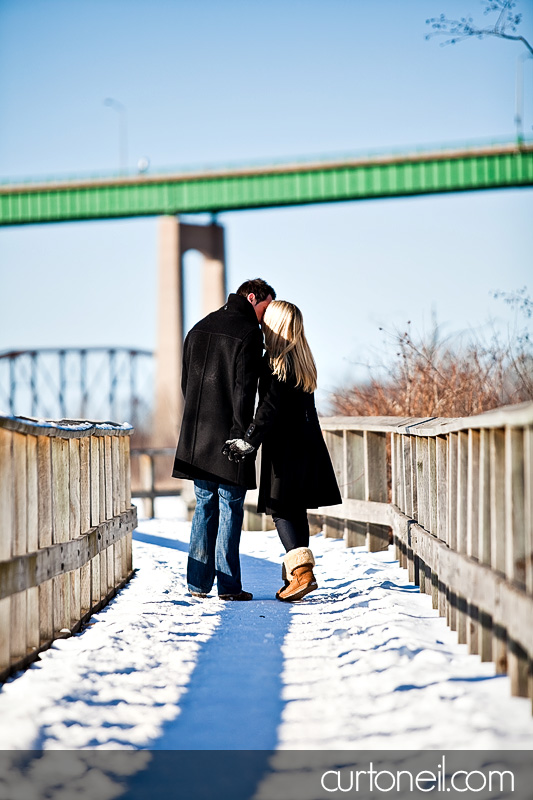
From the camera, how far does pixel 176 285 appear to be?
26047 millimetres

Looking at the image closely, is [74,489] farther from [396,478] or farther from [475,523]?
[396,478]

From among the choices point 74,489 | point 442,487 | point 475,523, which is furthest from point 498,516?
point 74,489

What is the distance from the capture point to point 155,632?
17.2ft

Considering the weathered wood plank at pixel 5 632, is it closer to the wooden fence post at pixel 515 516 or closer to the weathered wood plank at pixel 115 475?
the wooden fence post at pixel 515 516

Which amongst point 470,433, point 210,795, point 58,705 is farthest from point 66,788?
point 470,433

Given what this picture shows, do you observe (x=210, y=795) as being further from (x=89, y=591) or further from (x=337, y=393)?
(x=337, y=393)

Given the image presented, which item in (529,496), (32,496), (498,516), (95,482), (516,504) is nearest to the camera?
(529,496)

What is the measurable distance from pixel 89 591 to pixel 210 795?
Answer: 115 inches

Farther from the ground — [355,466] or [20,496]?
[20,496]

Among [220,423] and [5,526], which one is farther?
[220,423]

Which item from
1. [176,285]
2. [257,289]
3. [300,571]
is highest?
[176,285]

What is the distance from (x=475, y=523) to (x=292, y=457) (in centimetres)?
224
